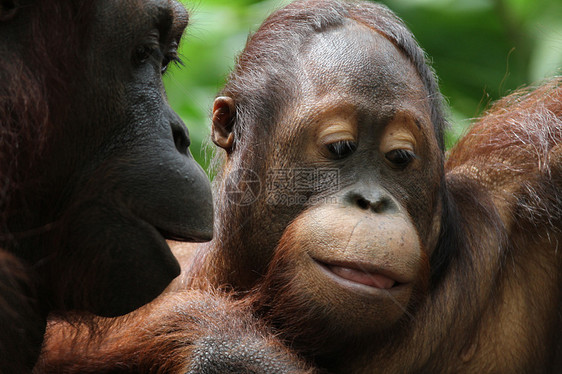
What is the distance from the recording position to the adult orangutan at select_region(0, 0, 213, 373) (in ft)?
6.07

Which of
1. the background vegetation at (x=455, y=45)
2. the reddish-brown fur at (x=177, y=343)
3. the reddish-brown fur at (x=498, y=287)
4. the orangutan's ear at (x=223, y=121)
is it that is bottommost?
the reddish-brown fur at (x=177, y=343)

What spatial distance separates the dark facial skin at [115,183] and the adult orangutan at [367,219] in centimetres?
51

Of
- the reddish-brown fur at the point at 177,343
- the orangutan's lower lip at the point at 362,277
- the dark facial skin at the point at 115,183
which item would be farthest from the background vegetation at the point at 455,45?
the dark facial skin at the point at 115,183

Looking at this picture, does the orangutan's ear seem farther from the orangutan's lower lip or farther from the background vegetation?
the background vegetation

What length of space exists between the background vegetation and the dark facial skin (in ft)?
10.4

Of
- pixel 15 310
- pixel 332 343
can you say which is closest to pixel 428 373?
pixel 332 343

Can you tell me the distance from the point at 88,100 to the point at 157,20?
0.89ft

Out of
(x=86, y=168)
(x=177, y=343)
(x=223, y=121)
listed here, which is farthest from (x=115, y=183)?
(x=223, y=121)

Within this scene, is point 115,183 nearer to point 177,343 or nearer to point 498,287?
point 177,343

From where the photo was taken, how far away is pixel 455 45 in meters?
5.45

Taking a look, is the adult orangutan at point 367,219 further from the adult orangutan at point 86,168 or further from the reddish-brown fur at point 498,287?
the adult orangutan at point 86,168

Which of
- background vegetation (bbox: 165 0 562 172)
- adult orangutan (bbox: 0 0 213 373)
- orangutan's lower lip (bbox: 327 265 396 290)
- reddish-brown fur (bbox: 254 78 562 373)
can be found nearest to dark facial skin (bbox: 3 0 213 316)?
adult orangutan (bbox: 0 0 213 373)

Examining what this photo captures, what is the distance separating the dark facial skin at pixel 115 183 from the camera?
1930 mm

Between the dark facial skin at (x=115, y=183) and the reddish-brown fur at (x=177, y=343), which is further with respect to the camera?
the reddish-brown fur at (x=177, y=343)
